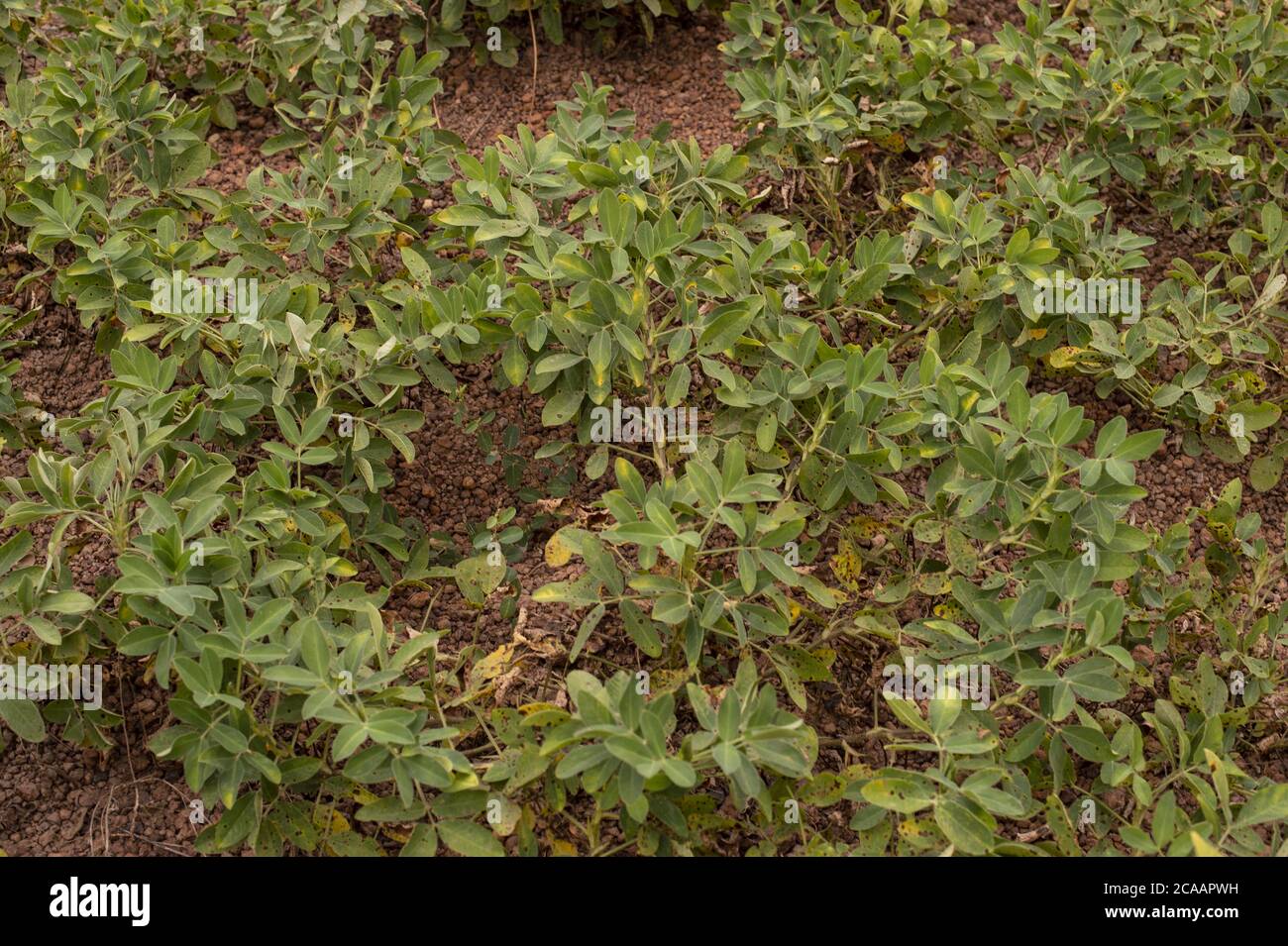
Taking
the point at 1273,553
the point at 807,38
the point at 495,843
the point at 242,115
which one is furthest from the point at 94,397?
the point at 1273,553

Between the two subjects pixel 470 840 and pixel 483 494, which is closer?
pixel 470 840

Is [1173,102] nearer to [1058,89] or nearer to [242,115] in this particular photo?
[1058,89]

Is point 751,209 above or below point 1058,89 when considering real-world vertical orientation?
below

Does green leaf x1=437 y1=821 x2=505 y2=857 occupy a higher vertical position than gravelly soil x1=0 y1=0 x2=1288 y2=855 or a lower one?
lower

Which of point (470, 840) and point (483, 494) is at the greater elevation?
point (483, 494)

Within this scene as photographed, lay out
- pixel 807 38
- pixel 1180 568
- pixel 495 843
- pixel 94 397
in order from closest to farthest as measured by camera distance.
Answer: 1. pixel 495 843
2. pixel 1180 568
3. pixel 94 397
4. pixel 807 38

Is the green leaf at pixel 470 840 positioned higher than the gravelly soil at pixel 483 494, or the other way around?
the gravelly soil at pixel 483 494

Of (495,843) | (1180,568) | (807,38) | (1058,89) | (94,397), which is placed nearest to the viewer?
(495,843)

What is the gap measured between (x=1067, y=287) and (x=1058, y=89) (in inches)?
25.6

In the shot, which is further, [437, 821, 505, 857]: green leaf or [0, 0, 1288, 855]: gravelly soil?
[0, 0, 1288, 855]: gravelly soil

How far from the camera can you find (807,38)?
3.58 metres

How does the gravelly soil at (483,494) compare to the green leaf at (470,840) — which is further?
the gravelly soil at (483,494)
